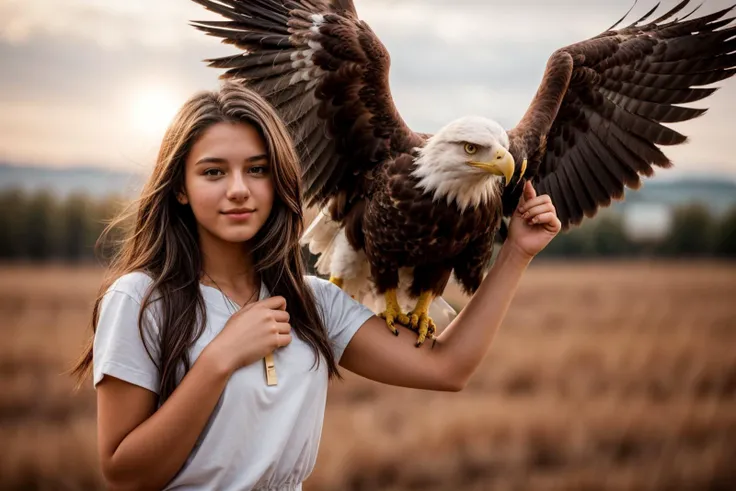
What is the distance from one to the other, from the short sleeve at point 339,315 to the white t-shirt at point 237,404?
0.60 feet

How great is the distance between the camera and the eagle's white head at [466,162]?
2.14 meters

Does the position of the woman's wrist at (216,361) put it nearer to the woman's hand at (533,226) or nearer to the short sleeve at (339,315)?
the short sleeve at (339,315)

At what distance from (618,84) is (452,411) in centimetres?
616

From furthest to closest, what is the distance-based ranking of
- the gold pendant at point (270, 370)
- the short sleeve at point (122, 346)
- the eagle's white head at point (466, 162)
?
the eagle's white head at point (466, 162) < the gold pendant at point (270, 370) < the short sleeve at point (122, 346)

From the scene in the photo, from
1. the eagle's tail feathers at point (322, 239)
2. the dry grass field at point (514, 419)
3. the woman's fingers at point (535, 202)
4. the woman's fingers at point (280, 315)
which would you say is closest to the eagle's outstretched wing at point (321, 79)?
the eagle's tail feathers at point (322, 239)

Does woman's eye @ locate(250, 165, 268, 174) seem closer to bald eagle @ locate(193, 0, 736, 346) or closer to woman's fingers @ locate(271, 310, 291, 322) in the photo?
woman's fingers @ locate(271, 310, 291, 322)

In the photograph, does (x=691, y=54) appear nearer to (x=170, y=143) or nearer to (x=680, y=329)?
(x=170, y=143)

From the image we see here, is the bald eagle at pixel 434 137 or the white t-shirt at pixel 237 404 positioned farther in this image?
the bald eagle at pixel 434 137

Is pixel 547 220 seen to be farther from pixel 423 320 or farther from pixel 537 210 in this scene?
pixel 423 320

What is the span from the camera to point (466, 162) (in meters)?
2.22

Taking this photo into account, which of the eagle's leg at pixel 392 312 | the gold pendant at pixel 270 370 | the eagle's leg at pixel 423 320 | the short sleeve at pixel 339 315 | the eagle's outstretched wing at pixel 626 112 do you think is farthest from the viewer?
the eagle's outstretched wing at pixel 626 112

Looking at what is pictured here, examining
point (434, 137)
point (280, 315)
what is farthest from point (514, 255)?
point (280, 315)

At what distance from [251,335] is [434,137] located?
94 cm

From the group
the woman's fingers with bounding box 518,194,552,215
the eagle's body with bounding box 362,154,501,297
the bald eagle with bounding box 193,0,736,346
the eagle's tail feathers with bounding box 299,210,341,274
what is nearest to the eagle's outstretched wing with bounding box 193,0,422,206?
the bald eagle with bounding box 193,0,736,346
